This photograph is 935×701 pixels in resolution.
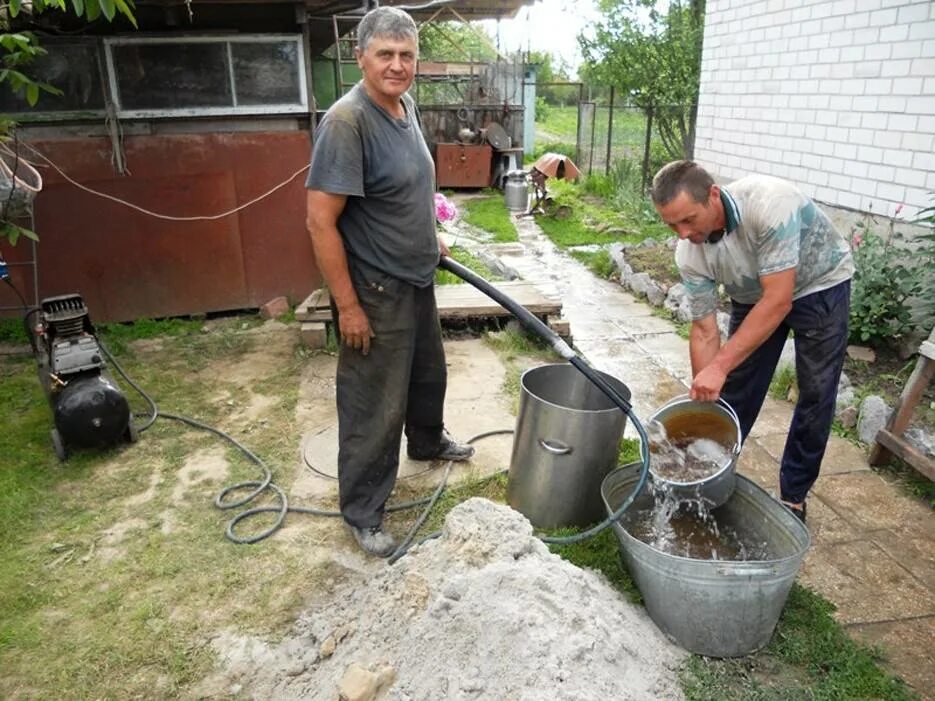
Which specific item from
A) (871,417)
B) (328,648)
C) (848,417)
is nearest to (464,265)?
(848,417)

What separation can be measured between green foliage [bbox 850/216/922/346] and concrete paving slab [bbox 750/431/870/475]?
911 mm

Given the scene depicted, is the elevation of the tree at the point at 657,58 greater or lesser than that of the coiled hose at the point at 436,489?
greater

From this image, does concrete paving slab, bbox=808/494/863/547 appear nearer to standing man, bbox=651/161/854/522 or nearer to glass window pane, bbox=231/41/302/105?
standing man, bbox=651/161/854/522

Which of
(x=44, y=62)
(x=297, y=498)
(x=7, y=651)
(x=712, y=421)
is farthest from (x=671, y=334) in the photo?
(x=44, y=62)

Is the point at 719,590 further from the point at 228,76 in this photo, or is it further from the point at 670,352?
the point at 228,76

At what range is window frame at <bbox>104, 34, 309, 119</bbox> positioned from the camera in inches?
205

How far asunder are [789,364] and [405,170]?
3.02 meters

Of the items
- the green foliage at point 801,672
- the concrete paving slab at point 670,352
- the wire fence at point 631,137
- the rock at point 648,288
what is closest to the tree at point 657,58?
the wire fence at point 631,137

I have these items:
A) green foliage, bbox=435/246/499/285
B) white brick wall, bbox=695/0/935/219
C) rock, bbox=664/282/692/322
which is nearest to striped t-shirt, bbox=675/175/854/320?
white brick wall, bbox=695/0/935/219

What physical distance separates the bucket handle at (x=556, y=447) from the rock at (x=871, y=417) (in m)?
1.98

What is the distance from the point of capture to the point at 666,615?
2311 millimetres

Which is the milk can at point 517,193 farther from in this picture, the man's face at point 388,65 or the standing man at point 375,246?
the man's face at point 388,65

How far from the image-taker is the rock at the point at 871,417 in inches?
147

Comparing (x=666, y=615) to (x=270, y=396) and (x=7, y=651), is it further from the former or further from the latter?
(x=270, y=396)
